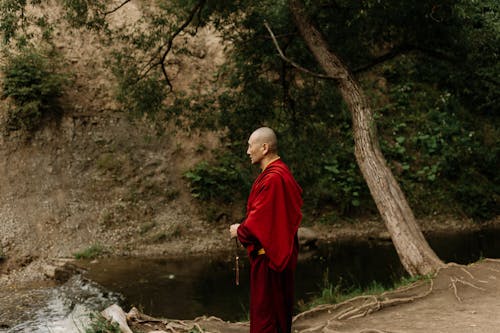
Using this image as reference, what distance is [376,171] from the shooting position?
8953 mm

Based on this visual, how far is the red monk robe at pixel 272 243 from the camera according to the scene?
491cm

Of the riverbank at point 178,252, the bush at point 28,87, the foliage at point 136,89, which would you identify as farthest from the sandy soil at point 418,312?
the bush at point 28,87

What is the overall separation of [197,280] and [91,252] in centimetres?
300

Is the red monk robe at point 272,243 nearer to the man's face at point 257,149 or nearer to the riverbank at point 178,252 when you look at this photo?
the man's face at point 257,149

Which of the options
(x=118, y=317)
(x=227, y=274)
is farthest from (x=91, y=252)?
(x=118, y=317)

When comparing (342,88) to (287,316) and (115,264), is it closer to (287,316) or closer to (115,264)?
(287,316)

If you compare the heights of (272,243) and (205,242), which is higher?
(205,242)

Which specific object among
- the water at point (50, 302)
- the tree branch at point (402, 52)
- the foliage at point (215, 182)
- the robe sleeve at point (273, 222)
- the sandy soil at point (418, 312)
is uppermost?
the tree branch at point (402, 52)

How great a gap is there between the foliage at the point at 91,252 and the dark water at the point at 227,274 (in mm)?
376

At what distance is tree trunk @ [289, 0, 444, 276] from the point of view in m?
8.48

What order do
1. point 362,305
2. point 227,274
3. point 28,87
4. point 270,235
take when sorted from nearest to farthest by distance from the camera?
point 270,235 < point 362,305 < point 227,274 < point 28,87

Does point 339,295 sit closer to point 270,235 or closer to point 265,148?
point 270,235

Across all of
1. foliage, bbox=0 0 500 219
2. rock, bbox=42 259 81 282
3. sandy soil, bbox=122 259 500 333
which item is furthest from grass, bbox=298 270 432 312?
rock, bbox=42 259 81 282

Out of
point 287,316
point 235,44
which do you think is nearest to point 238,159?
point 235,44
